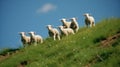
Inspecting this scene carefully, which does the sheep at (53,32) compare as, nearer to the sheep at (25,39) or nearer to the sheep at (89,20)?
the sheep at (25,39)

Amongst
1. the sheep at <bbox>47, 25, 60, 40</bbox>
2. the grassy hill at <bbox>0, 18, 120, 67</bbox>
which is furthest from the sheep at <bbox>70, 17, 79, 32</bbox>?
the grassy hill at <bbox>0, 18, 120, 67</bbox>

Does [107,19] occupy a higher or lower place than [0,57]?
higher

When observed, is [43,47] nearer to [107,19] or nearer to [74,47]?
[74,47]

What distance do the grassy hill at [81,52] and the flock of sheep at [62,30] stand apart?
2.17 metres

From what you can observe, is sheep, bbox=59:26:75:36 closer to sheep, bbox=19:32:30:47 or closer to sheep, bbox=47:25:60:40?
sheep, bbox=47:25:60:40

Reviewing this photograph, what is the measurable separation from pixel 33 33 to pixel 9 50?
2.17m

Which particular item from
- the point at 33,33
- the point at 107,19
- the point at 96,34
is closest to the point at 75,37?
the point at 96,34

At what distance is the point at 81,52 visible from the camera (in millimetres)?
21891

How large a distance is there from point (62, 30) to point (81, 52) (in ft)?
26.9

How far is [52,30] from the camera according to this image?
3041cm

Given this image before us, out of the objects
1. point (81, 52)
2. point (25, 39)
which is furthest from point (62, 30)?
point (81, 52)

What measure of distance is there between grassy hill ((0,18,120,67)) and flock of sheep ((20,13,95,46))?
217cm

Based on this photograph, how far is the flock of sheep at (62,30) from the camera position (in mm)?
30016

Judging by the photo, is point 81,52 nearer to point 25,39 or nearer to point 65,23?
point 65,23
